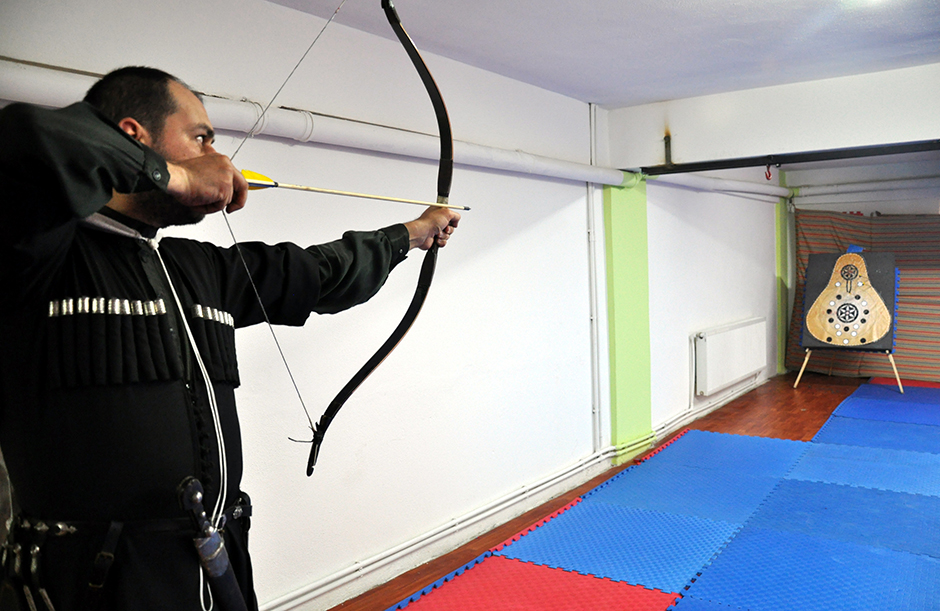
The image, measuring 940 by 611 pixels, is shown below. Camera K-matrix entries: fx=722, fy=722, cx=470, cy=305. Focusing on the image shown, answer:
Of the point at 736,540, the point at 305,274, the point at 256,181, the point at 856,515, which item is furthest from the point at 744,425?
the point at 256,181

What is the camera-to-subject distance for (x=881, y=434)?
4.82 metres

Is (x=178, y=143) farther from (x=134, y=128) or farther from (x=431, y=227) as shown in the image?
(x=431, y=227)

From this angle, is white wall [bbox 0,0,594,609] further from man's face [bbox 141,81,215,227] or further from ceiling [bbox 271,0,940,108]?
man's face [bbox 141,81,215,227]

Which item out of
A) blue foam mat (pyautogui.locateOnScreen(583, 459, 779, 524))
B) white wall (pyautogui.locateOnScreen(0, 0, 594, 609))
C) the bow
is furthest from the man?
blue foam mat (pyautogui.locateOnScreen(583, 459, 779, 524))

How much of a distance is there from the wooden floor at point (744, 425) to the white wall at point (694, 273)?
0.23m

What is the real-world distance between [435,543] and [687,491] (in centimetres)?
145

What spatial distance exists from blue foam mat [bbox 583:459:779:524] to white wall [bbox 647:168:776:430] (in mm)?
841

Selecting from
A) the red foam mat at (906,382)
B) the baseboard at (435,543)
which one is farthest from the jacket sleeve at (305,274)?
the red foam mat at (906,382)

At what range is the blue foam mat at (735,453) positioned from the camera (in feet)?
13.8

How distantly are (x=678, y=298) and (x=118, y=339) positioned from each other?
4.63 metres

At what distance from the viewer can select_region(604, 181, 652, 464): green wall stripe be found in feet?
14.3

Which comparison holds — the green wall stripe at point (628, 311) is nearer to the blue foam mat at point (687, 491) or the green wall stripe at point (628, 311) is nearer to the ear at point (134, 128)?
the blue foam mat at point (687, 491)

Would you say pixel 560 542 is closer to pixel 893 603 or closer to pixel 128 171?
pixel 893 603

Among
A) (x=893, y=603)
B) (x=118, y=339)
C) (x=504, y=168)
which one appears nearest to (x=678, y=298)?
(x=504, y=168)
